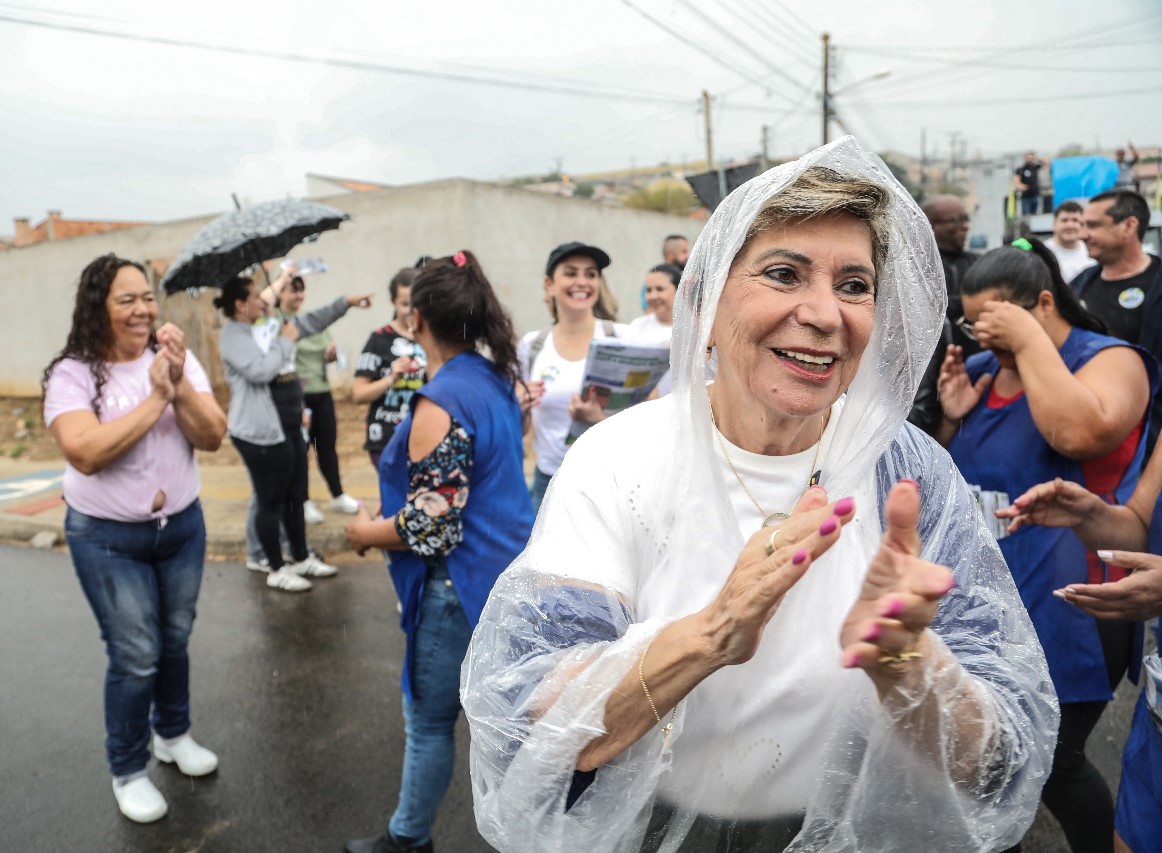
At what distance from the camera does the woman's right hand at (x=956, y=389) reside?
2782 millimetres

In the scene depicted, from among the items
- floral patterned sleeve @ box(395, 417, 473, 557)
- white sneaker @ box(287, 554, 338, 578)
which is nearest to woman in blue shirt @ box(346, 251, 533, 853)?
→ floral patterned sleeve @ box(395, 417, 473, 557)

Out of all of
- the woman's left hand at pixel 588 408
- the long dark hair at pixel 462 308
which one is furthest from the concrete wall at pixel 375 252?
the long dark hair at pixel 462 308

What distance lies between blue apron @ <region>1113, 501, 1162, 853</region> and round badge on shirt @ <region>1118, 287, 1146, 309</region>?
3140mm

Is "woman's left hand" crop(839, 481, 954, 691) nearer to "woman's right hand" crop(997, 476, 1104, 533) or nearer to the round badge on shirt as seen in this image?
"woman's right hand" crop(997, 476, 1104, 533)

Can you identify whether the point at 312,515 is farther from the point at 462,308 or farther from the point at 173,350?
the point at 462,308

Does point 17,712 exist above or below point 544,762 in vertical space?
below

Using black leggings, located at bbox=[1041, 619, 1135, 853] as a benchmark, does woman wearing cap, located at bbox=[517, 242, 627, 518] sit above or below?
above

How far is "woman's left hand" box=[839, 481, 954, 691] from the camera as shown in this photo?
3.44 feet

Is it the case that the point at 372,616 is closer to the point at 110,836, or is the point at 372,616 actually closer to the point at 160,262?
the point at 110,836

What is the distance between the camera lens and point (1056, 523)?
213cm

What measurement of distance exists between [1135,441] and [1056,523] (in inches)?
22.3

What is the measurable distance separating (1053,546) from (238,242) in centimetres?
418

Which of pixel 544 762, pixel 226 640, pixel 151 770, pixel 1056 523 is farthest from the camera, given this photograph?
pixel 226 640

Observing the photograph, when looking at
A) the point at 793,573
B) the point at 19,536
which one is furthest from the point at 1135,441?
the point at 19,536
